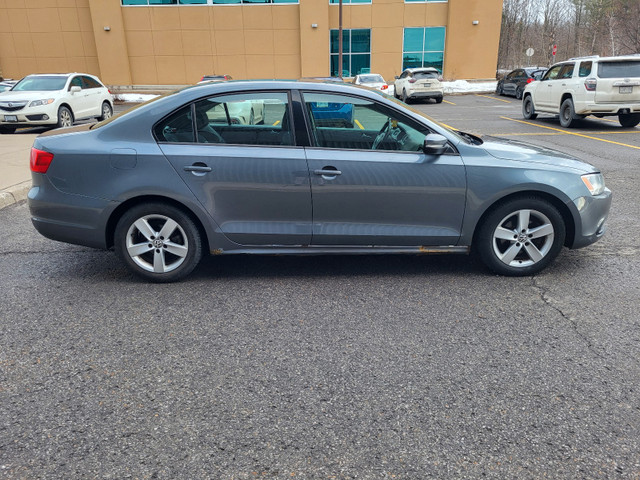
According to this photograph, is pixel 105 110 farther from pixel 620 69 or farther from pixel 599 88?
pixel 620 69

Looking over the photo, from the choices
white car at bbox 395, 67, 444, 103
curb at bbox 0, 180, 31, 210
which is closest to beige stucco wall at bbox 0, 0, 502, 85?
white car at bbox 395, 67, 444, 103

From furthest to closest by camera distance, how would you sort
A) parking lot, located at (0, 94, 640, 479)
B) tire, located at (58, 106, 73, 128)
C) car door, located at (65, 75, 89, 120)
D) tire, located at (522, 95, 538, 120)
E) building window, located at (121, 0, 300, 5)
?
building window, located at (121, 0, 300, 5) < tire, located at (522, 95, 538, 120) < car door, located at (65, 75, 89, 120) < tire, located at (58, 106, 73, 128) < parking lot, located at (0, 94, 640, 479)

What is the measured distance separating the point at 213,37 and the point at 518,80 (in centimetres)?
1821

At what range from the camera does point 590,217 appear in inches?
173

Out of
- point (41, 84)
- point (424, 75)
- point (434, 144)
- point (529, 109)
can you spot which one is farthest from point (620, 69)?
point (41, 84)

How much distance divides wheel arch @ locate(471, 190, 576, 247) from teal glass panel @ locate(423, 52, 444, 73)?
31363 millimetres

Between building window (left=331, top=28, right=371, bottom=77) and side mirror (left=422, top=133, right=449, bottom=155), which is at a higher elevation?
building window (left=331, top=28, right=371, bottom=77)

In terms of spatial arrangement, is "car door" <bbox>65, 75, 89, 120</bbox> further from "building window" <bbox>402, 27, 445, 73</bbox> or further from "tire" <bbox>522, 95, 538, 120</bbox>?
"building window" <bbox>402, 27, 445, 73</bbox>

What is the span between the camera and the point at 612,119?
17.2m

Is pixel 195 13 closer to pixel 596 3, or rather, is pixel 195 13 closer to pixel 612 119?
pixel 612 119

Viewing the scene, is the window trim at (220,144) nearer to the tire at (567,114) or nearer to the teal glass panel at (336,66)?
the tire at (567,114)

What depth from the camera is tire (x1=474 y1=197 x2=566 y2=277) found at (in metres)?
4.34

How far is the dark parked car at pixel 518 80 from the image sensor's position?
88.5 feet

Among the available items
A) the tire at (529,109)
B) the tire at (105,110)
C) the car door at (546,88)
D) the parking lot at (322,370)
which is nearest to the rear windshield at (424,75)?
the tire at (529,109)
